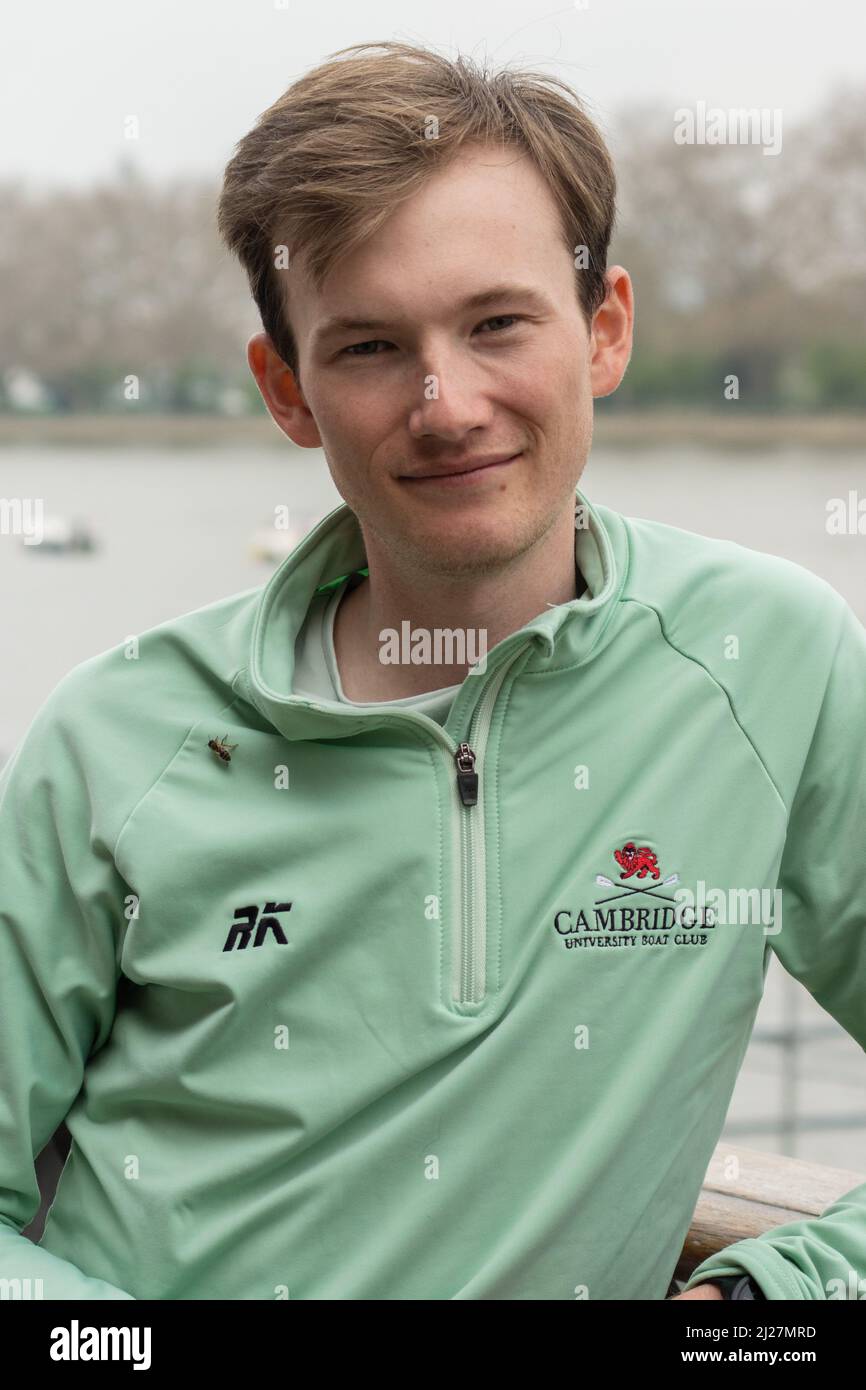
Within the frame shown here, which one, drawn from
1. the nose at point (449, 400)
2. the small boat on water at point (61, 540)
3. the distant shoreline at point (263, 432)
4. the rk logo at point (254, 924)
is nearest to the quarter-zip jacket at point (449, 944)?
the rk logo at point (254, 924)

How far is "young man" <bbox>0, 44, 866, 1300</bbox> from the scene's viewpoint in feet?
2.75

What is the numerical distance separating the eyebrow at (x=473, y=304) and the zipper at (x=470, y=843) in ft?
0.66

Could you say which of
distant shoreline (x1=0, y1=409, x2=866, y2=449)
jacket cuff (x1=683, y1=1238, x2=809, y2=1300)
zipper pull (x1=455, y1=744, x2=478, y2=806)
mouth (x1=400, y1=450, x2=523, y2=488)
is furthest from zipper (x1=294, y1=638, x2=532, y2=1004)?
distant shoreline (x1=0, y1=409, x2=866, y2=449)

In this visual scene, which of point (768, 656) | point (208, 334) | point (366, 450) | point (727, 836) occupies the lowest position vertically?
point (727, 836)

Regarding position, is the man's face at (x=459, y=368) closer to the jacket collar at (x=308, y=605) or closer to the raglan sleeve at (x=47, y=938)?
the jacket collar at (x=308, y=605)

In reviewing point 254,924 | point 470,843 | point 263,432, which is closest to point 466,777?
point 470,843

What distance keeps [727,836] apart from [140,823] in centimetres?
36

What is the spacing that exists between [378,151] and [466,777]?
371 millimetres

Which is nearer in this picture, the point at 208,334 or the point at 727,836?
the point at 727,836
